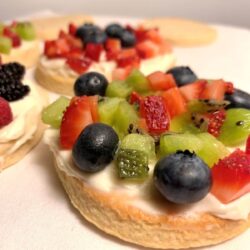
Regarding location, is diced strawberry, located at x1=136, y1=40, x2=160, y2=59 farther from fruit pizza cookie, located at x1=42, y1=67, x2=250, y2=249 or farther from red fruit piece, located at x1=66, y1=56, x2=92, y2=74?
fruit pizza cookie, located at x1=42, y1=67, x2=250, y2=249

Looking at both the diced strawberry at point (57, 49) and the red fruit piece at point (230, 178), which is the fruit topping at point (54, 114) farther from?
the diced strawberry at point (57, 49)

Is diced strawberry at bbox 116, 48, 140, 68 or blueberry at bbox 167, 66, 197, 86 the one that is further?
diced strawberry at bbox 116, 48, 140, 68

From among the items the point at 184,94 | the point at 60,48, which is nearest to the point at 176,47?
the point at 60,48

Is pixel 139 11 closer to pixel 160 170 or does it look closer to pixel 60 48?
pixel 60 48

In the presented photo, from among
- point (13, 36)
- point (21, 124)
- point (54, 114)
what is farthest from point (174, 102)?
point (13, 36)

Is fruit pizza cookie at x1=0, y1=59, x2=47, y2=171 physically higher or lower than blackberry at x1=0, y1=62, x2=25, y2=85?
lower

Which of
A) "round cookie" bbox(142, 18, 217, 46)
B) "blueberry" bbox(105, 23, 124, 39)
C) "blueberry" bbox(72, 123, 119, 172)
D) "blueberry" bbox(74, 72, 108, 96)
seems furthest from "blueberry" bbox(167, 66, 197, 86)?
"round cookie" bbox(142, 18, 217, 46)

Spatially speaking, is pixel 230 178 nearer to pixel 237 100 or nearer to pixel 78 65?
pixel 237 100
